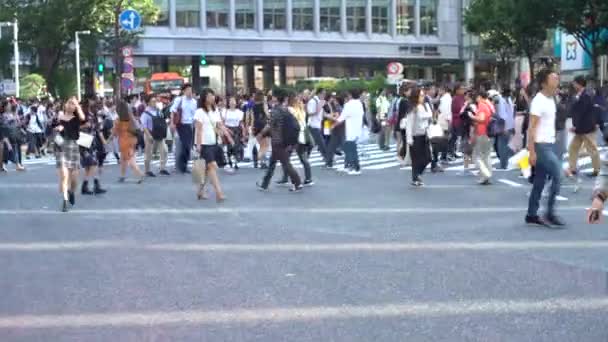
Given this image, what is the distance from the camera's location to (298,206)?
533 inches

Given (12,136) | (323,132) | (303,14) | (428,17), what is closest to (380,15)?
(428,17)

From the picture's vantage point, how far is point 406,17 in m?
75.3

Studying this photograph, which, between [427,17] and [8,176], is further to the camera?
[427,17]

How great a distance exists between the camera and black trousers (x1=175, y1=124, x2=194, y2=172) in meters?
19.5

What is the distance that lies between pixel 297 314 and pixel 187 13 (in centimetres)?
5929

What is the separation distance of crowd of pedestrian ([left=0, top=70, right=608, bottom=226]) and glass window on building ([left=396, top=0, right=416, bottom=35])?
170 ft

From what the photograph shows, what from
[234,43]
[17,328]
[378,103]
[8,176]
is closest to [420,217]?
[17,328]

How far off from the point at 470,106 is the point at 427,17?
61.6 metres

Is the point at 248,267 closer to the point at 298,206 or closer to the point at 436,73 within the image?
the point at 298,206

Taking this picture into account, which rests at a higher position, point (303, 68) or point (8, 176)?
point (303, 68)

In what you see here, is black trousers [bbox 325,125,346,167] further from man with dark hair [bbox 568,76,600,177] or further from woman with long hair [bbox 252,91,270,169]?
man with dark hair [bbox 568,76,600,177]

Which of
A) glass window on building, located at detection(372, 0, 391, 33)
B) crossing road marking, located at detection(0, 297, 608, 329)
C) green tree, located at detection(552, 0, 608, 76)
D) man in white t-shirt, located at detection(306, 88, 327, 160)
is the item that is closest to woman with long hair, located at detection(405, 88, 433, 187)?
man in white t-shirt, located at detection(306, 88, 327, 160)

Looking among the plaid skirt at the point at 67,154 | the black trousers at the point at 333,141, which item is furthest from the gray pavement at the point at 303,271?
the black trousers at the point at 333,141

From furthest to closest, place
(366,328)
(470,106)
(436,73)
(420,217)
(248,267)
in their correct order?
(436,73)
(470,106)
(420,217)
(248,267)
(366,328)
